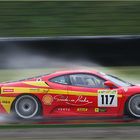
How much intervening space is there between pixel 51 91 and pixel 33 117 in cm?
57

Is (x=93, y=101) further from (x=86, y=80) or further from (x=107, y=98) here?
(x=86, y=80)

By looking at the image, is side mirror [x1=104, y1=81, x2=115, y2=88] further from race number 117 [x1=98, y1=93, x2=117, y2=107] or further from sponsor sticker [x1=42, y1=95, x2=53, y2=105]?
sponsor sticker [x1=42, y1=95, x2=53, y2=105]

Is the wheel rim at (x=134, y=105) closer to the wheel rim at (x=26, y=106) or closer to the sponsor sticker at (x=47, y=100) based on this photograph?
the sponsor sticker at (x=47, y=100)

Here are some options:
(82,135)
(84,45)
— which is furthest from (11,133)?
(84,45)

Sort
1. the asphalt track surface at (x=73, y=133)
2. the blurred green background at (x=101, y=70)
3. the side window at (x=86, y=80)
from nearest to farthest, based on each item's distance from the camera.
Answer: the asphalt track surface at (x=73, y=133), the side window at (x=86, y=80), the blurred green background at (x=101, y=70)

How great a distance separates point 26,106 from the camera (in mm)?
8641

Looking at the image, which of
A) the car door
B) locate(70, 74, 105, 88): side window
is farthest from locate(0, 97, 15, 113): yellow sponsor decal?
locate(70, 74, 105, 88): side window

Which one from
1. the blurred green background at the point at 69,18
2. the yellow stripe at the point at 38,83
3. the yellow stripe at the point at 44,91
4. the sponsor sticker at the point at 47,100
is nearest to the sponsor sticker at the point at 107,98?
the yellow stripe at the point at 44,91

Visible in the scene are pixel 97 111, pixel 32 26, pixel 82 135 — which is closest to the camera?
pixel 82 135

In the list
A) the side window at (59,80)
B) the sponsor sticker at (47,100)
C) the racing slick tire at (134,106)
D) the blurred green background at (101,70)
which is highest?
the blurred green background at (101,70)

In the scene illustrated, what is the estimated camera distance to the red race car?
8.59 meters

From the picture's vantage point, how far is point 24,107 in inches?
340

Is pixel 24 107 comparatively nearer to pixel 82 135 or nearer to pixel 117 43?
pixel 82 135

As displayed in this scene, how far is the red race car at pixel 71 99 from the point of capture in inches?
338
